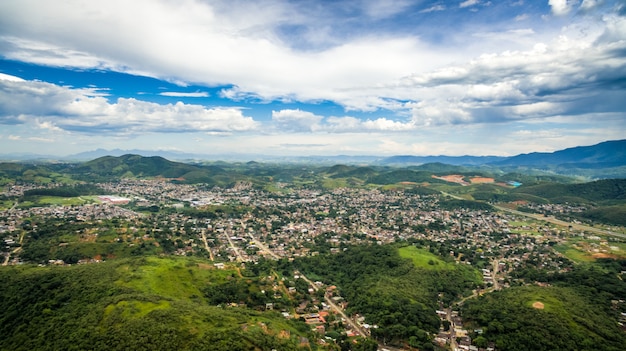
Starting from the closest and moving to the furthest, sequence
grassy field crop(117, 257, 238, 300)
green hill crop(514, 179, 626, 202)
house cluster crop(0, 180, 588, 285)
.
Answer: grassy field crop(117, 257, 238, 300), house cluster crop(0, 180, 588, 285), green hill crop(514, 179, 626, 202)

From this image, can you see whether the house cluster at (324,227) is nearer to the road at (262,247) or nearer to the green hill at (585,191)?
the road at (262,247)

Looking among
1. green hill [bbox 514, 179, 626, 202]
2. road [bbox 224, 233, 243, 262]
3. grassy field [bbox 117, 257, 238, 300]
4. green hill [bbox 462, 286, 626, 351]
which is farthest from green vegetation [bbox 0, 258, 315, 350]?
green hill [bbox 514, 179, 626, 202]

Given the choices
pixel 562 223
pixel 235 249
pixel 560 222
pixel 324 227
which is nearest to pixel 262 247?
pixel 235 249

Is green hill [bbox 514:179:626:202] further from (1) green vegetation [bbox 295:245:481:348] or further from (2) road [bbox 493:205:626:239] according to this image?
(1) green vegetation [bbox 295:245:481:348]

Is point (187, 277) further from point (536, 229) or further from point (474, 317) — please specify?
point (536, 229)

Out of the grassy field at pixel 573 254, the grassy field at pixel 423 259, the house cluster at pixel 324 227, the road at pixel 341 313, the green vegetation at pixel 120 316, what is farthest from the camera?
the house cluster at pixel 324 227

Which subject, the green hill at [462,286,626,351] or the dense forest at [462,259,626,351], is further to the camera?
the dense forest at [462,259,626,351]

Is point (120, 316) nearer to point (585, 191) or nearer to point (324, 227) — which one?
point (324, 227)

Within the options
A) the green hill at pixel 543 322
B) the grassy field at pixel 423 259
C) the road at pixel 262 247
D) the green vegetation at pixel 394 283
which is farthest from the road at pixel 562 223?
the road at pixel 262 247

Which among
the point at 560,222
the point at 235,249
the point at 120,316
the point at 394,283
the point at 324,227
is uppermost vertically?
the point at 120,316
